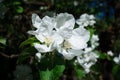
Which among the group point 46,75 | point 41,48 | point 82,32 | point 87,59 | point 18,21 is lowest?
point 46,75

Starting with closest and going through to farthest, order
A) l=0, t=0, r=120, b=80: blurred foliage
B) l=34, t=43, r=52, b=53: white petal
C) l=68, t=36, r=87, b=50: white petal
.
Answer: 1. l=34, t=43, r=52, b=53: white petal
2. l=68, t=36, r=87, b=50: white petal
3. l=0, t=0, r=120, b=80: blurred foliage

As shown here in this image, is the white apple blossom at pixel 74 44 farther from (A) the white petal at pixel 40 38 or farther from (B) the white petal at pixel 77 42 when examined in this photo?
(A) the white petal at pixel 40 38

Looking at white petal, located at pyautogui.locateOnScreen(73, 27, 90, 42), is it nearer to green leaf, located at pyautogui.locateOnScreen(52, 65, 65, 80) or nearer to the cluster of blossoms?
the cluster of blossoms

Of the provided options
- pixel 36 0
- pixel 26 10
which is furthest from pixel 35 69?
pixel 36 0

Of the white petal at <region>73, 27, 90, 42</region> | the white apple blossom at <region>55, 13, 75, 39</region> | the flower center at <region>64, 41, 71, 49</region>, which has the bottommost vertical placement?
the flower center at <region>64, 41, 71, 49</region>

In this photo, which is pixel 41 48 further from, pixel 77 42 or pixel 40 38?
pixel 77 42

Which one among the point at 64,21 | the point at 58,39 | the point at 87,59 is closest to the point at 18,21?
the point at 87,59

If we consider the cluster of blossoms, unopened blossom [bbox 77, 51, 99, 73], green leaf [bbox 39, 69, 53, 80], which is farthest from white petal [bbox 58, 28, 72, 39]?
unopened blossom [bbox 77, 51, 99, 73]

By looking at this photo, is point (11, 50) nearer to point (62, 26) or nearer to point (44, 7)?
point (44, 7)

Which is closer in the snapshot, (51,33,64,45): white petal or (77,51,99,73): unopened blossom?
(51,33,64,45): white petal

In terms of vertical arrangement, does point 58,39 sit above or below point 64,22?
below

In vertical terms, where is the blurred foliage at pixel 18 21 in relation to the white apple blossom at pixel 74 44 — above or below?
above

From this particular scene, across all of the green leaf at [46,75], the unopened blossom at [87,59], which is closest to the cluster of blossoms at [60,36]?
the green leaf at [46,75]
